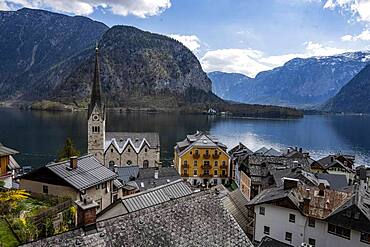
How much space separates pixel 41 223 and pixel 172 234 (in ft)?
37.7

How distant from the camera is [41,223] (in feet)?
73.5

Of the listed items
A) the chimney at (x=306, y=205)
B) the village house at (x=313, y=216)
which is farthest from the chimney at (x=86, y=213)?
the chimney at (x=306, y=205)

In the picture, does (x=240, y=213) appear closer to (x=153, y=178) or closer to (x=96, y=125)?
(x=153, y=178)

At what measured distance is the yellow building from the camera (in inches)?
2655

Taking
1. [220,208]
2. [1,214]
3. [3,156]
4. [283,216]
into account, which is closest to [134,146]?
[3,156]

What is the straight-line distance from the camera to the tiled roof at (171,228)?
12.8 meters

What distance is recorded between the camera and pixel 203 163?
2675 inches

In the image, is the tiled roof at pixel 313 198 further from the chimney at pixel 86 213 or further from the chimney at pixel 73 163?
the chimney at pixel 86 213

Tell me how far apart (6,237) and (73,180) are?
9.84 metres

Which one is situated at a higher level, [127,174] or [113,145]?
[113,145]

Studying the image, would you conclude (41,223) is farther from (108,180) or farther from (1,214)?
(108,180)

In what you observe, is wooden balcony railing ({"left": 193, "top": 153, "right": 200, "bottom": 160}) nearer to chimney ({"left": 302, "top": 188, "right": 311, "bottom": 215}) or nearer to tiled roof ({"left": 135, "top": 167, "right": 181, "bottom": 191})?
tiled roof ({"left": 135, "top": 167, "right": 181, "bottom": 191})

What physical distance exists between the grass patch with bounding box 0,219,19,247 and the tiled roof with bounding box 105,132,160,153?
52.2m

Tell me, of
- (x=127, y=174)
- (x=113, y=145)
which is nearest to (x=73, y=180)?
(x=127, y=174)
